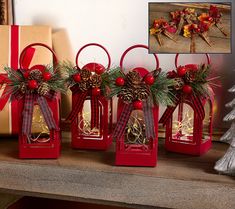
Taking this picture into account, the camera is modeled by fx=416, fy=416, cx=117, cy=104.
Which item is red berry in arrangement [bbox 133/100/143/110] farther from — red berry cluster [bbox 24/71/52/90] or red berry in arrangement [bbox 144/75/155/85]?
red berry cluster [bbox 24/71/52/90]

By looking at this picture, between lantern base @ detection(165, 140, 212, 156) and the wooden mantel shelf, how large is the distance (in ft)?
0.06

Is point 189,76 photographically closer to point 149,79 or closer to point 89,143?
point 149,79

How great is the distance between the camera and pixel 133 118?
0.95 m

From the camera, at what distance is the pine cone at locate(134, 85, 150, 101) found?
0.87m

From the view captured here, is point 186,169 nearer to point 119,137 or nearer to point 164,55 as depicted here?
point 119,137

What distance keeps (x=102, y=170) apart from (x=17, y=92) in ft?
0.86

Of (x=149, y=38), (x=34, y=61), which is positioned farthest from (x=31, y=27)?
(x=149, y=38)

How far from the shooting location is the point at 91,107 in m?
1.01

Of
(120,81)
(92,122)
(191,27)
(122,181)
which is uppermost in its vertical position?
(191,27)

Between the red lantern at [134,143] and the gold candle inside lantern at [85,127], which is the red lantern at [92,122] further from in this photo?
the red lantern at [134,143]

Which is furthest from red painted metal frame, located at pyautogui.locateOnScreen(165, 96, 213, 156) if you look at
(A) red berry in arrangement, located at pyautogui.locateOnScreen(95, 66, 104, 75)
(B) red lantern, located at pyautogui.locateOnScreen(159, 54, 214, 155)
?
(A) red berry in arrangement, located at pyautogui.locateOnScreen(95, 66, 104, 75)

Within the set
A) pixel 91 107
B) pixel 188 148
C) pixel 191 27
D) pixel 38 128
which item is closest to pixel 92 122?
pixel 91 107

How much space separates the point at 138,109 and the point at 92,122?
179 millimetres

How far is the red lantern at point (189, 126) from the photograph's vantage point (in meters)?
0.97
